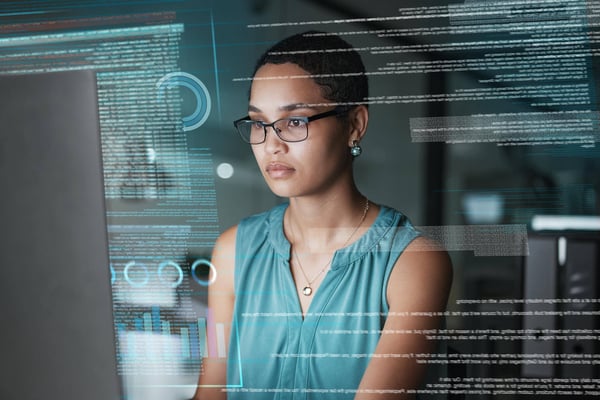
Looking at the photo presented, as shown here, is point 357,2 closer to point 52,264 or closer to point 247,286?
point 247,286

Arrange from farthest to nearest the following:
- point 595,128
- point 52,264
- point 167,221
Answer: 1. point 167,221
2. point 595,128
3. point 52,264

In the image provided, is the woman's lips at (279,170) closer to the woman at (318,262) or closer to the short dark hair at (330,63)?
the woman at (318,262)

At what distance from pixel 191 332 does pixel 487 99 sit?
0.77 meters

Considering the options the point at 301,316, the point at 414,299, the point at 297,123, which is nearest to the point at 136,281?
the point at 301,316

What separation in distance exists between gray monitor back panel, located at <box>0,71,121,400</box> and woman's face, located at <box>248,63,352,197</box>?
482 millimetres

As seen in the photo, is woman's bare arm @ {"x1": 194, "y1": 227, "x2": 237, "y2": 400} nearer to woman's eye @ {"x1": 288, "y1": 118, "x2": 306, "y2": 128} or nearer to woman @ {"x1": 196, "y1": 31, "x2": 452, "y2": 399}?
woman @ {"x1": 196, "y1": 31, "x2": 452, "y2": 399}

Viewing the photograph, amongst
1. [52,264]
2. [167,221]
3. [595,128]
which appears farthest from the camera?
[167,221]

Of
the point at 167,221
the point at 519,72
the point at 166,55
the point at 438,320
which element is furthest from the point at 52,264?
the point at 519,72

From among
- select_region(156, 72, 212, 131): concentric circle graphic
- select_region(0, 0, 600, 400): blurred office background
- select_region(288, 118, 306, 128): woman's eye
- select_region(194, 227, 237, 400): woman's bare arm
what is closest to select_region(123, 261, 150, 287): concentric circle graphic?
select_region(0, 0, 600, 400): blurred office background

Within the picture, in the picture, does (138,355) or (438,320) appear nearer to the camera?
(438,320)

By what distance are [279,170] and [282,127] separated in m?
0.09

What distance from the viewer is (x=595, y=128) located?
1.03 metres

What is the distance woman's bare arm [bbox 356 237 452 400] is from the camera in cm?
106

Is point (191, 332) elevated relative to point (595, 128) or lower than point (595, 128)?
lower
